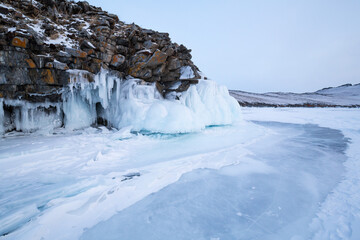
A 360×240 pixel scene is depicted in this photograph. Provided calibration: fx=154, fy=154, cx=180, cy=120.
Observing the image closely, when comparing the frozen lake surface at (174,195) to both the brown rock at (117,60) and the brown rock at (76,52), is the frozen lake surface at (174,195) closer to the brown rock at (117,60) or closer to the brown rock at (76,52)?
the brown rock at (76,52)

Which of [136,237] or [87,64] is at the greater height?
[87,64]

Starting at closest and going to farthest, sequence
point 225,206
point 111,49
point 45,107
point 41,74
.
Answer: point 225,206 → point 41,74 → point 45,107 → point 111,49

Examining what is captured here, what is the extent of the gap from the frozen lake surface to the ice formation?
5.95ft

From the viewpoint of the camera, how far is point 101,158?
11.4 feet

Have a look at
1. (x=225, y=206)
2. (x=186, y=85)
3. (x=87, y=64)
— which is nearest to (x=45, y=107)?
(x=87, y=64)

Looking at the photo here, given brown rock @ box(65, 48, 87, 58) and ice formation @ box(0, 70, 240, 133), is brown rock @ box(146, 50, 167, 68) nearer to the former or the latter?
ice formation @ box(0, 70, 240, 133)

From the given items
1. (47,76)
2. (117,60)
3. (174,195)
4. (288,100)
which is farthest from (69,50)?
(288,100)

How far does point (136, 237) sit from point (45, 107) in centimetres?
625

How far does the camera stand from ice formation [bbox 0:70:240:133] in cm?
536

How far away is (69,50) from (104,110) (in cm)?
250

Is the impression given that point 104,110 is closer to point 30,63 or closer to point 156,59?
point 30,63

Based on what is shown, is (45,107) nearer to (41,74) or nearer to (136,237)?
(41,74)

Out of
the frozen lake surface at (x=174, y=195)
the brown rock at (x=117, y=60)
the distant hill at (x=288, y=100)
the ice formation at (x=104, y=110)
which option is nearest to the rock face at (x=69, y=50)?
the brown rock at (x=117, y=60)

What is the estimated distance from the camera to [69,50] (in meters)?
5.41
